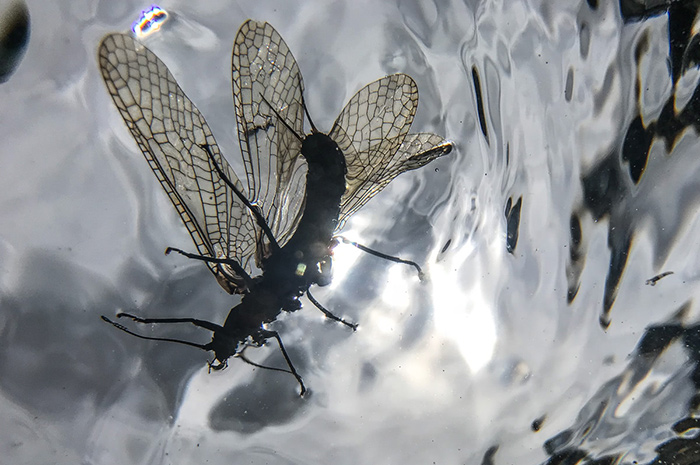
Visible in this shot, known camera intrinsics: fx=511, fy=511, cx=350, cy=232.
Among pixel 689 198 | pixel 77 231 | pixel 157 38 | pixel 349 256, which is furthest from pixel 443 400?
pixel 157 38

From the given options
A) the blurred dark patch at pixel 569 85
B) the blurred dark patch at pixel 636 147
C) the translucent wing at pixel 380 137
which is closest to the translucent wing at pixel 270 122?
the translucent wing at pixel 380 137

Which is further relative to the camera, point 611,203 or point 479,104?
point 479,104

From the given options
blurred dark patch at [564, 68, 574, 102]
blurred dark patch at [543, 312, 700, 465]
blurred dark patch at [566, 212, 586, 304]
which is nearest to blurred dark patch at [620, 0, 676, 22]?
blurred dark patch at [564, 68, 574, 102]

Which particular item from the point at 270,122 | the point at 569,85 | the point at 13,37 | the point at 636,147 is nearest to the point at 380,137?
the point at 270,122

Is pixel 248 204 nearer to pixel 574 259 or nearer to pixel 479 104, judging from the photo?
pixel 479 104

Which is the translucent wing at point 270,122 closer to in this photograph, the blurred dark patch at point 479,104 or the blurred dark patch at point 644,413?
the blurred dark patch at point 479,104

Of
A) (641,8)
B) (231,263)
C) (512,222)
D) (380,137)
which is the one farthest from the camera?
(512,222)

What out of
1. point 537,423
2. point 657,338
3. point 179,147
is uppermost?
point 179,147

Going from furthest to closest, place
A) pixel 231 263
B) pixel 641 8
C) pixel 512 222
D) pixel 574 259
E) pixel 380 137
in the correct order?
pixel 512 222 → pixel 574 259 → pixel 641 8 → pixel 380 137 → pixel 231 263
